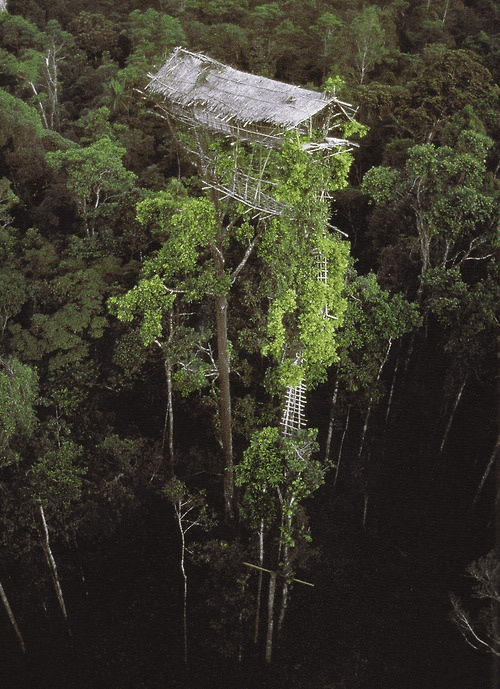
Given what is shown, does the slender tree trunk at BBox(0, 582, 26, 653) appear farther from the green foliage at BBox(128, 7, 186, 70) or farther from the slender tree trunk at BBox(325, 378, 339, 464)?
the green foliage at BBox(128, 7, 186, 70)

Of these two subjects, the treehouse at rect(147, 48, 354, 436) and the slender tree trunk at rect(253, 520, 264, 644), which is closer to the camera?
the treehouse at rect(147, 48, 354, 436)

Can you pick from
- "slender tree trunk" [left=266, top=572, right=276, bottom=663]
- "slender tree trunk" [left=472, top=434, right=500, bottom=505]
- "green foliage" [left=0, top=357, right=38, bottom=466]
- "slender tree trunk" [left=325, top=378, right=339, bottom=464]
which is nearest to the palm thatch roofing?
"green foliage" [left=0, top=357, right=38, bottom=466]

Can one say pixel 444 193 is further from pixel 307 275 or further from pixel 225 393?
pixel 225 393

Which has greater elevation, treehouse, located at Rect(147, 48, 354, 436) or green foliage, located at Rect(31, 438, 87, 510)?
treehouse, located at Rect(147, 48, 354, 436)

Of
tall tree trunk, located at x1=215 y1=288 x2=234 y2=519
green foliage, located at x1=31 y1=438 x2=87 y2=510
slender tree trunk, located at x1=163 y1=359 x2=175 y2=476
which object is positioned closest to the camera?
green foliage, located at x1=31 y1=438 x2=87 y2=510

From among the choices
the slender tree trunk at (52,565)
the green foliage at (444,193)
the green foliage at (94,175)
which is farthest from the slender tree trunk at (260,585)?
the green foliage at (94,175)

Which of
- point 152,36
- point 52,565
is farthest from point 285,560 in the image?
point 152,36
